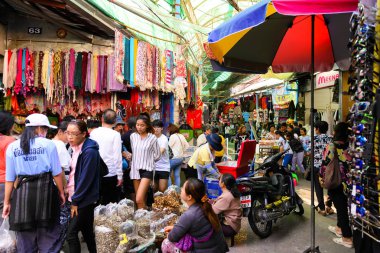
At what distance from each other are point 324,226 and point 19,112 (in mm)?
6624

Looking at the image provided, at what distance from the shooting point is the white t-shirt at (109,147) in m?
4.45

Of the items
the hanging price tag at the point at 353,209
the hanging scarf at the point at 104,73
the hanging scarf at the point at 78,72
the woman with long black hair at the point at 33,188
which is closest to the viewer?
the hanging price tag at the point at 353,209

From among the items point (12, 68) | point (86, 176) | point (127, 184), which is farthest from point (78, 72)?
point (86, 176)

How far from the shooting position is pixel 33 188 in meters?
3.07

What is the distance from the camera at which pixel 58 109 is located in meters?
6.71

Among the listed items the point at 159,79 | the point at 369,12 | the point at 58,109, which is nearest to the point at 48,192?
the point at 369,12

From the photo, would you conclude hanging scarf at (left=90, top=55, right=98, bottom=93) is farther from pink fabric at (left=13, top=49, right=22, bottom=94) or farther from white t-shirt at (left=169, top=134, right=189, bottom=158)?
white t-shirt at (left=169, top=134, right=189, bottom=158)

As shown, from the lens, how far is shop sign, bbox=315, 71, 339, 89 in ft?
33.1

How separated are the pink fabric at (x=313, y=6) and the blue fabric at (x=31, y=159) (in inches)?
104

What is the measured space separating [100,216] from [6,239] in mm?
1019

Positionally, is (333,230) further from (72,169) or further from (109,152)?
(72,169)

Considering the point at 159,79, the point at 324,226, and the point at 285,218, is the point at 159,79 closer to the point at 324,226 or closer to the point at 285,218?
the point at 285,218

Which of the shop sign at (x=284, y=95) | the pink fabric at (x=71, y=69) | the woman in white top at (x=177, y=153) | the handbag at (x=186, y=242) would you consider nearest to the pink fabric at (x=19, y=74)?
the pink fabric at (x=71, y=69)

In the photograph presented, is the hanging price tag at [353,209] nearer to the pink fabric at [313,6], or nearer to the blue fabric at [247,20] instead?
the pink fabric at [313,6]
